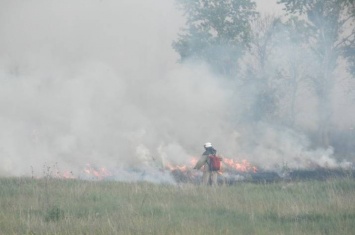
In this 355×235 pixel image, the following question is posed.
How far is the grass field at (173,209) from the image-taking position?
8.51 m

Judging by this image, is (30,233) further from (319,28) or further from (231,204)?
(319,28)

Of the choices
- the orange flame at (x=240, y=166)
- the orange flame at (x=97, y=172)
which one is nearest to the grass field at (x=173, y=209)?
the orange flame at (x=97, y=172)

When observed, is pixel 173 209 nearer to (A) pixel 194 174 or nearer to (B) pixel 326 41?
(A) pixel 194 174

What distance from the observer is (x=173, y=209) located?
35.1 ft

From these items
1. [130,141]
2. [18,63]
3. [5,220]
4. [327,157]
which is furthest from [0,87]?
[327,157]

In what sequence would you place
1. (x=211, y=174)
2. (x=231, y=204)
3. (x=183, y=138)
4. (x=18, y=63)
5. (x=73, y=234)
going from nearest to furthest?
(x=73, y=234) < (x=231, y=204) < (x=211, y=174) < (x=18, y=63) < (x=183, y=138)

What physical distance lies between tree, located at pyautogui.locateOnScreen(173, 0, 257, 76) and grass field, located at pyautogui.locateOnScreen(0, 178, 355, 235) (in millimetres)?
23543

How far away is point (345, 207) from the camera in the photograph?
10.4 metres

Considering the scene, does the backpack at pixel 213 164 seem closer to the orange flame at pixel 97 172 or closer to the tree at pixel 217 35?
the orange flame at pixel 97 172

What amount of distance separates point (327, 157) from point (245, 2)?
Result: 45.6 ft

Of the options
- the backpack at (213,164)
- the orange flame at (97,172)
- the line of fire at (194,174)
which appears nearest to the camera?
the backpack at (213,164)

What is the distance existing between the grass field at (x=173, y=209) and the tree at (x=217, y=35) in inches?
927

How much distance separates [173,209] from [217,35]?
95.3 feet

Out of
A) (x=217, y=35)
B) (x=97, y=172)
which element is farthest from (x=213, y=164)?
(x=217, y=35)
